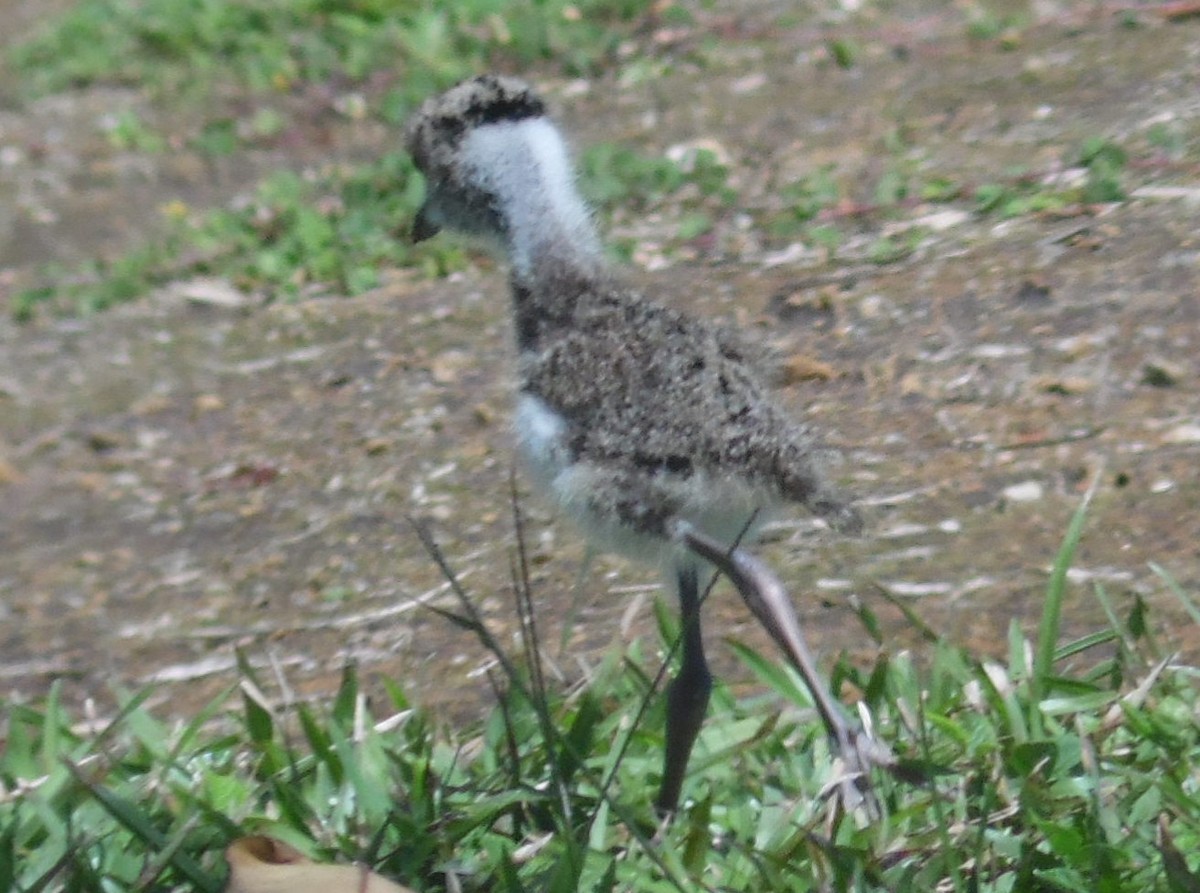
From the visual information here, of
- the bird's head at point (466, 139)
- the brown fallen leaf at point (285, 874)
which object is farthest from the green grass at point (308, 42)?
the brown fallen leaf at point (285, 874)

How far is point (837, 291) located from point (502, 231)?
2.42m

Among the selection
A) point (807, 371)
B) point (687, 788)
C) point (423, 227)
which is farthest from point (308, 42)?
point (687, 788)

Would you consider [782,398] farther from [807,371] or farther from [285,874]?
[285,874]

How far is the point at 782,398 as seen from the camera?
4445mm

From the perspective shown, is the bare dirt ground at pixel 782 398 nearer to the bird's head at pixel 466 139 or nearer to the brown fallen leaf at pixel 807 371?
the brown fallen leaf at pixel 807 371

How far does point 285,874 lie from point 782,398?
2111mm

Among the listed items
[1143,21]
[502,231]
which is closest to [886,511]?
[502,231]

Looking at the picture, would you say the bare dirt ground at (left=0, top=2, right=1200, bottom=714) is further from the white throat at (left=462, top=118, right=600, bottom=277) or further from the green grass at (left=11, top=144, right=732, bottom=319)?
the white throat at (left=462, top=118, right=600, bottom=277)

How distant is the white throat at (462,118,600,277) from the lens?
3548mm

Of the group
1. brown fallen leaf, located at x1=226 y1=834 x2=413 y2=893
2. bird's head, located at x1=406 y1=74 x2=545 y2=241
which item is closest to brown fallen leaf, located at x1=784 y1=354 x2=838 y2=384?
bird's head, located at x1=406 y1=74 x2=545 y2=241

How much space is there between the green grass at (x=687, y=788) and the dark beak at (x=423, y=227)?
3.65ft

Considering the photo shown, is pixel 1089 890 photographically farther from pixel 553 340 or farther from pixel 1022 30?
pixel 1022 30

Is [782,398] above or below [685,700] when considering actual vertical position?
above

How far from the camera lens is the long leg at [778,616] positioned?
2.89 m
